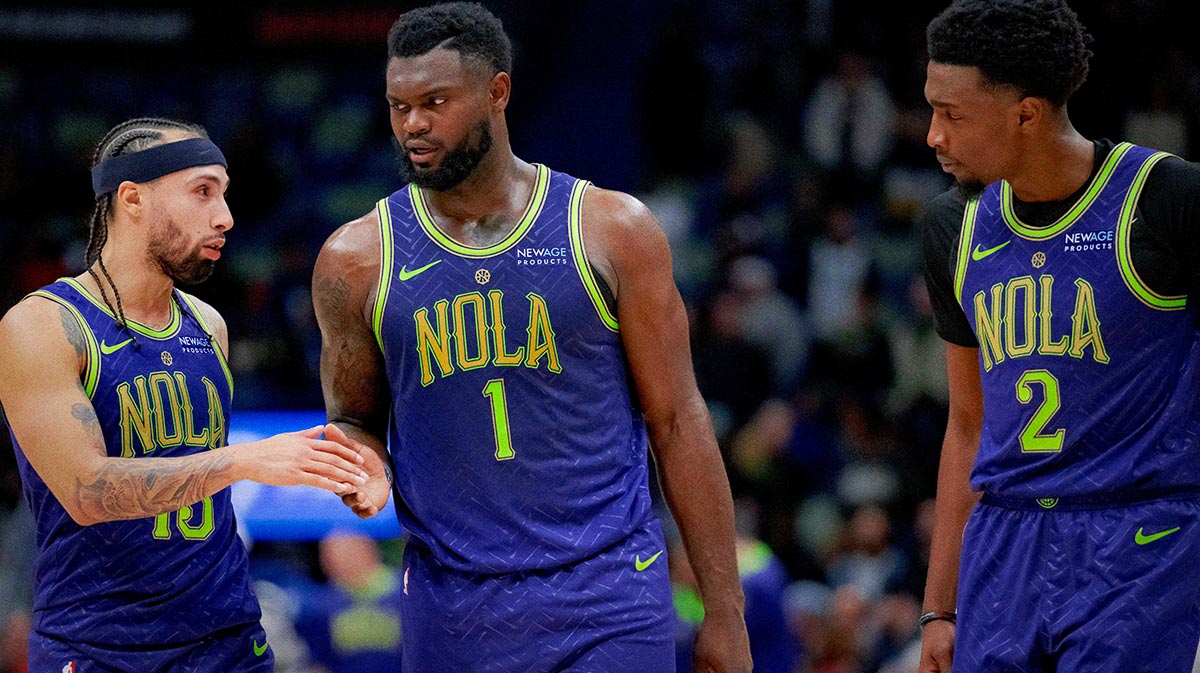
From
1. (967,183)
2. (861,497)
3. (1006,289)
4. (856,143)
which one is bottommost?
(861,497)

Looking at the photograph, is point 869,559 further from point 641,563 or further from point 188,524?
point 188,524

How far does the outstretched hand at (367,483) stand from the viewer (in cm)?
405

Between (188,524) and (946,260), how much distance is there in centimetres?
239

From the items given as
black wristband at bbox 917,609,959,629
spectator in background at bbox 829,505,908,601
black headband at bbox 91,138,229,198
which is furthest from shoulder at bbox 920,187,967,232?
spectator in background at bbox 829,505,908,601

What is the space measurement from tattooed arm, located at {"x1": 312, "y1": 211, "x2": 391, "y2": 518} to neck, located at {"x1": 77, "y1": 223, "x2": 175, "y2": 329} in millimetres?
722

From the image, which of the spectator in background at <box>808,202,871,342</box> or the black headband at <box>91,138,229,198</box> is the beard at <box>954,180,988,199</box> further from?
the spectator in background at <box>808,202,871,342</box>

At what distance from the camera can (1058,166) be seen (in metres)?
4.11

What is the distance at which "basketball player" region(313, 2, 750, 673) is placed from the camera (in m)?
4.18

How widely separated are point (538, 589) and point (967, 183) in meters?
1.63

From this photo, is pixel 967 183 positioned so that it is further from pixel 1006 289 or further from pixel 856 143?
pixel 856 143

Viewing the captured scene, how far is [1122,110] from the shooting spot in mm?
11227

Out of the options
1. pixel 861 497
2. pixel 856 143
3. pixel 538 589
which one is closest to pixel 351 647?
pixel 861 497

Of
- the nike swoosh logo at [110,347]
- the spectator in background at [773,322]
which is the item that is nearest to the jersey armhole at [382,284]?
the nike swoosh logo at [110,347]

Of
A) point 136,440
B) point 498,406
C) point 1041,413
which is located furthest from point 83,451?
point 1041,413
